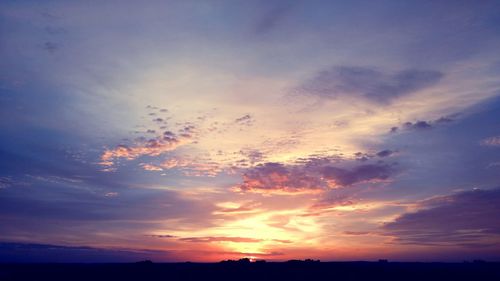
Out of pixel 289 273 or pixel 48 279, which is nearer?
pixel 48 279

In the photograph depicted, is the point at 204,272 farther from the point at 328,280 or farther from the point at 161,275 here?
the point at 328,280

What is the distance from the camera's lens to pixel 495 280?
10419 cm

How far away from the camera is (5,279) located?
303ft

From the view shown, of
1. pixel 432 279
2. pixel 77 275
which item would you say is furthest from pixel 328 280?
pixel 77 275

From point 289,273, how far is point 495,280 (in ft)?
175

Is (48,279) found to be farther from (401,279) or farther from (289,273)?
(401,279)

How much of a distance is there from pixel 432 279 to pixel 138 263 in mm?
88423

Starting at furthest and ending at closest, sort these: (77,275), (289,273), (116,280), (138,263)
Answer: (138,263) → (289,273) → (77,275) → (116,280)

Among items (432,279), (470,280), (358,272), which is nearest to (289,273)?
(358,272)

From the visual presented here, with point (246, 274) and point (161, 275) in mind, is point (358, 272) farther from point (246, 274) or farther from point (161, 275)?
point (161, 275)

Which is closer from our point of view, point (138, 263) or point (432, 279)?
point (432, 279)

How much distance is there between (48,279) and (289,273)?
5797 centimetres

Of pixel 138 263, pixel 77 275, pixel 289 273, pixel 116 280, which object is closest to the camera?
pixel 116 280

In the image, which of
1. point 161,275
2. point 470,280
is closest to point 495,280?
point 470,280
